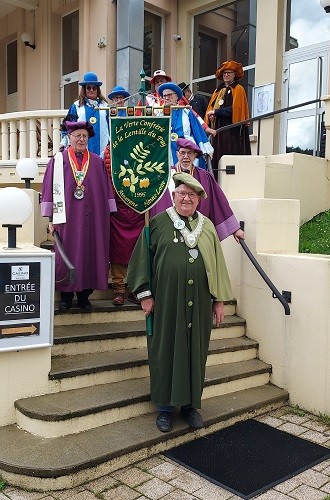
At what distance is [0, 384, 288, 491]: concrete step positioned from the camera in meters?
3.16

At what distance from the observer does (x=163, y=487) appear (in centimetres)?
324

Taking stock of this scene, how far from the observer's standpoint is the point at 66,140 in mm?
Answer: 5168

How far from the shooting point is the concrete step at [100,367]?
3893 mm

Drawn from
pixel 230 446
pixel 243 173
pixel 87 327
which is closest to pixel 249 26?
pixel 243 173

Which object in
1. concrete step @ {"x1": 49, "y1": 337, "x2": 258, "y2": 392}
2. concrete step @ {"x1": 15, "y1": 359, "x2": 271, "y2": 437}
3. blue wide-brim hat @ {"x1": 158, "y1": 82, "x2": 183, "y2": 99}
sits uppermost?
blue wide-brim hat @ {"x1": 158, "y1": 82, "x2": 183, "y2": 99}

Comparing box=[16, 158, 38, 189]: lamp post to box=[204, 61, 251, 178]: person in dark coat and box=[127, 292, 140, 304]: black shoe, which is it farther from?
box=[204, 61, 251, 178]: person in dark coat

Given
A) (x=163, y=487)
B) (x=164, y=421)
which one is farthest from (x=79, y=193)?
(x=163, y=487)

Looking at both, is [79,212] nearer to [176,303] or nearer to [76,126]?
[76,126]

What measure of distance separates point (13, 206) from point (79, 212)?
2.79 feet

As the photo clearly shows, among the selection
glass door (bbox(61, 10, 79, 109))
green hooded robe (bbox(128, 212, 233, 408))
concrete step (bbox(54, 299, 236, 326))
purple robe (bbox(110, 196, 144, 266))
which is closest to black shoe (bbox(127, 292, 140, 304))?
concrete step (bbox(54, 299, 236, 326))

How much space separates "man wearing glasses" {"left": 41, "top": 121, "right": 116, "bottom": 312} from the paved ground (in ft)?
5.35

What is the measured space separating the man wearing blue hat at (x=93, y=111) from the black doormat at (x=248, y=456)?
317cm

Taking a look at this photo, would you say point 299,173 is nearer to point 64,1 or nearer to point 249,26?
point 249,26

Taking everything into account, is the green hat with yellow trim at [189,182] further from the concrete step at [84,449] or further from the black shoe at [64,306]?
the concrete step at [84,449]
